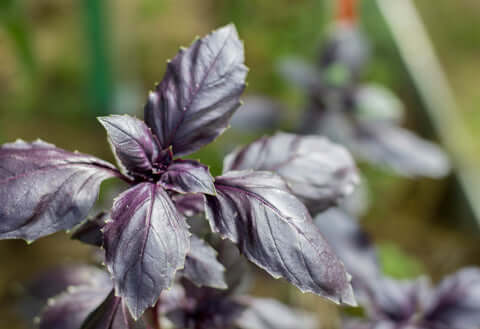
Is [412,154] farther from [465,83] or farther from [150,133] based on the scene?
[465,83]

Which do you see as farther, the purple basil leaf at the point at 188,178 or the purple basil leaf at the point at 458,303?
the purple basil leaf at the point at 458,303

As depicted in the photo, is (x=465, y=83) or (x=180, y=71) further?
(x=465, y=83)

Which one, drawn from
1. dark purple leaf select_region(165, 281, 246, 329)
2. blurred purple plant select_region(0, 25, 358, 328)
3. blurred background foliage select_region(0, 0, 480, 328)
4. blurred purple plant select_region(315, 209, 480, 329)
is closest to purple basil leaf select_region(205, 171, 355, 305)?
blurred purple plant select_region(0, 25, 358, 328)

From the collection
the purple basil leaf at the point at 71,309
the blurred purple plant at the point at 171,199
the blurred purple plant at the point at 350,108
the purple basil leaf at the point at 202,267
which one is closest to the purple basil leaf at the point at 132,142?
the blurred purple plant at the point at 171,199

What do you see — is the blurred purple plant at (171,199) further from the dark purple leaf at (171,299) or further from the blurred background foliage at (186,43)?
the blurred background foliage at (186,43)

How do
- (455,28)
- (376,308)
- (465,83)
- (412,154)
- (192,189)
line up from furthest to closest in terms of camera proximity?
(455,28) → (465,83) → (412,154) → (376,308) → (192,189)

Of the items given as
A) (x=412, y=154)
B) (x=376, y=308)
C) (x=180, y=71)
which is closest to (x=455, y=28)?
(x=412, y=154)
